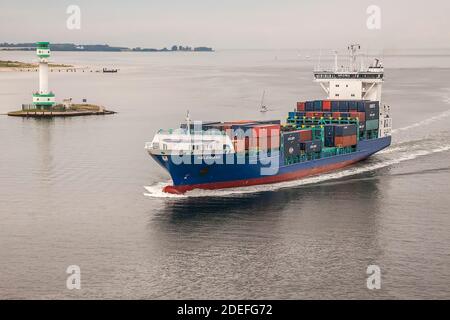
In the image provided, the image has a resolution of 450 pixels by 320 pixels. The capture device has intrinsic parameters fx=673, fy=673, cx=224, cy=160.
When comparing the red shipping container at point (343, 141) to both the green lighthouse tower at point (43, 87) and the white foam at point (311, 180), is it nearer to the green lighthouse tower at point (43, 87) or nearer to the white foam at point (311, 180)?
the white foam at point (311, 180)

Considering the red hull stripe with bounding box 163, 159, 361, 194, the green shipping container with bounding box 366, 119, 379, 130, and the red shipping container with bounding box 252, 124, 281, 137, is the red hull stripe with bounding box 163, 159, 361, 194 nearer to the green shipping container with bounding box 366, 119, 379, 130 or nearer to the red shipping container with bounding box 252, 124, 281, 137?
the red shipping container with bounding box 252, 124, 281, 137

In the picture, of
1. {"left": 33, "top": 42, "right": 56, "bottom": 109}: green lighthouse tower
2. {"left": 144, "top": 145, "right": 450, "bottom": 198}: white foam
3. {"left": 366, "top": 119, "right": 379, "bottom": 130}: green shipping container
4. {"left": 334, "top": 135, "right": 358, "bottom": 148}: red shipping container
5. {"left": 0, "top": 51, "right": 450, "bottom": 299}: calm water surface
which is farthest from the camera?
{"left": 33, "top": 42, "right": 56, "bottom": 109}: green lighthouse tower

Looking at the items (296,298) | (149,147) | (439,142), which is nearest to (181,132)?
(149,147)

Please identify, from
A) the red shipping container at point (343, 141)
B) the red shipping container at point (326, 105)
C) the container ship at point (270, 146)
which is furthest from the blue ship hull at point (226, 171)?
the red shipping container at point (326, 105)

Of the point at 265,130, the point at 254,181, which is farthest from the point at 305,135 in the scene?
the point at 254,181

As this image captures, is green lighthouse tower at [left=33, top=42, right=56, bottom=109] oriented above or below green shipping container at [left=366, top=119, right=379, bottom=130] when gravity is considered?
above

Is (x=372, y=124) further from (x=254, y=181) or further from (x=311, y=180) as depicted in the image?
(x=254, y=181)

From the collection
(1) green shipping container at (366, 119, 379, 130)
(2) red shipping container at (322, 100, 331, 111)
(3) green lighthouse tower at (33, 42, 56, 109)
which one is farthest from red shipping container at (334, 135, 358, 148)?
(3) green lighthouse tower at (33, 42, 56, 109)

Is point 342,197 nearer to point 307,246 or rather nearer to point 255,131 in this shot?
point 255,131
